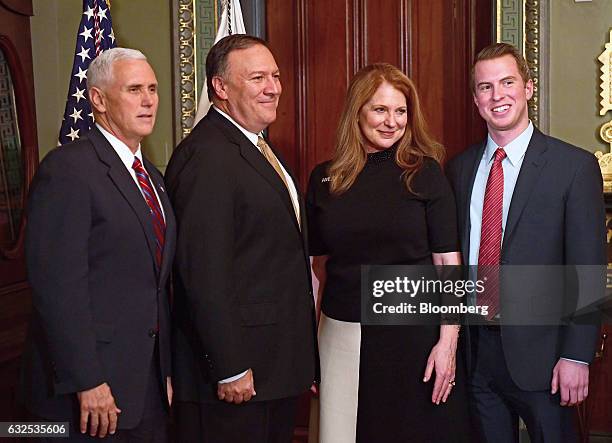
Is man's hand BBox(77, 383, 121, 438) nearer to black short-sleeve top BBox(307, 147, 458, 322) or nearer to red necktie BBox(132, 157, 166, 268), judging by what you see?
red necktie BBox(132, 157, 166, 268)

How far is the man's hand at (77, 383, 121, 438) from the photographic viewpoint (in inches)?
73.2

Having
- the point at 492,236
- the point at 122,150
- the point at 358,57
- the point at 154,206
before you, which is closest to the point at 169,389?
the point at 154,206

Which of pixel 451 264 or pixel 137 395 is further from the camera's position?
pixel 451 264

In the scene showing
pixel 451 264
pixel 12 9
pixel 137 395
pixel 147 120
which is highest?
pixel 12 9

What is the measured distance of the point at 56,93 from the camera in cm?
362

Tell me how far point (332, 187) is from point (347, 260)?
0.22m

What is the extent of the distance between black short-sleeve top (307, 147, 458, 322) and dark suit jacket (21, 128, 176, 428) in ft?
1.77

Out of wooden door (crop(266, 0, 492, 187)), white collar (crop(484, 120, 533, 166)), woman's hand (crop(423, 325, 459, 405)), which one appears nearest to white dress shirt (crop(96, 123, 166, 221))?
woman's hand (crop(423, 325, 459, 405))

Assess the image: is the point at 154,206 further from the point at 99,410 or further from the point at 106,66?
the point at 99,410

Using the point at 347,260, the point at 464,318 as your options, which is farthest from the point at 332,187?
the point at 464,318

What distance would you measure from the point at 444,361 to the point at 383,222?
447mm

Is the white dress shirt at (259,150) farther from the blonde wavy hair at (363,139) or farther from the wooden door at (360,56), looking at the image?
the wooden door at (360,56)

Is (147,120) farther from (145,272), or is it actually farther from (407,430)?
(407,430)

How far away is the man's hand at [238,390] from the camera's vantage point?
206 cm
